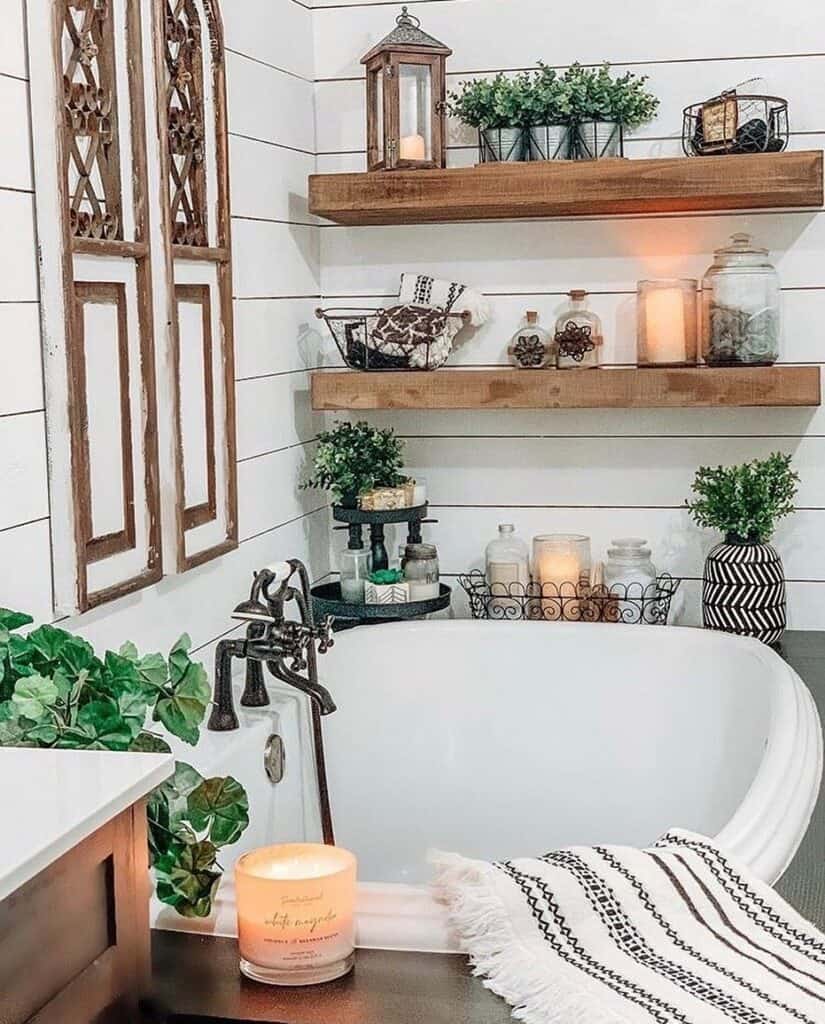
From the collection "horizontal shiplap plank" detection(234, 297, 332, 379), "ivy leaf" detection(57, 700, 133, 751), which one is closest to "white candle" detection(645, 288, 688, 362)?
"horizontal shiplap plank" detection(234, 297, 332, 379)

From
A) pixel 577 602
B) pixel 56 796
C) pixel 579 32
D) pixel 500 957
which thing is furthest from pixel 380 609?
pixel 56 796

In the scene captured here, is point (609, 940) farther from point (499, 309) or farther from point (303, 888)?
point (499, 309)

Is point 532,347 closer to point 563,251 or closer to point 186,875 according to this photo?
point 563,251

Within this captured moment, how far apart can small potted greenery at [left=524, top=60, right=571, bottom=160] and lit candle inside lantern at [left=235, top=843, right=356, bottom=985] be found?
171cm

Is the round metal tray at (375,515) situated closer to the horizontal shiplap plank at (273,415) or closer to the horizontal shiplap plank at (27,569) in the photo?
the horizontal shiplap plank at (273,415)

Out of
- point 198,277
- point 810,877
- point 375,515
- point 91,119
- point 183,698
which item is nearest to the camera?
point 183,698

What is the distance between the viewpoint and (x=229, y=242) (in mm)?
2523

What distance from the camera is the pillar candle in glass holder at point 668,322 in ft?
9.44

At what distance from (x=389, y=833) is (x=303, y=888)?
1279mm

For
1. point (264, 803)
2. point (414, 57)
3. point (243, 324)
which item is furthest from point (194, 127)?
point (264, 803)

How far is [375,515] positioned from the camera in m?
2.92

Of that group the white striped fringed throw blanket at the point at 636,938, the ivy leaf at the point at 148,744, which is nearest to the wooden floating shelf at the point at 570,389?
the white striped fringed throw blanket at the point at 636,938

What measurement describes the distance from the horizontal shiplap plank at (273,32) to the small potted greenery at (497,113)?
34 centimetres

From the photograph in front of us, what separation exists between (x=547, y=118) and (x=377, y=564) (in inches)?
36.0
